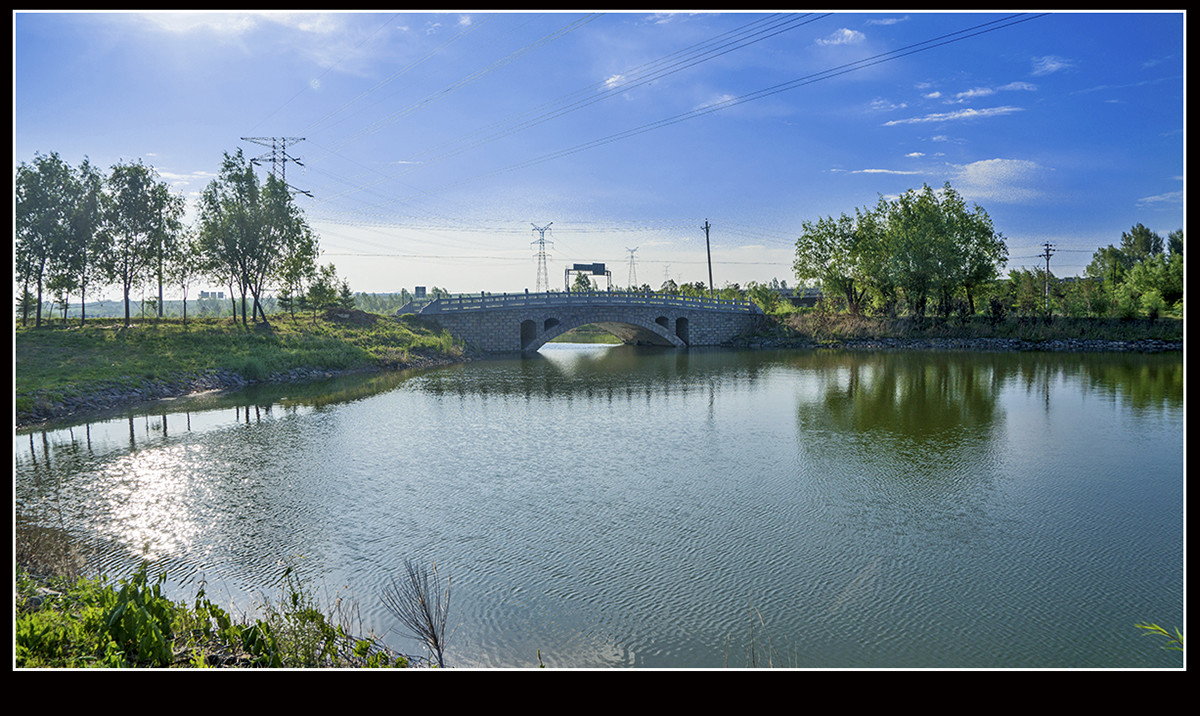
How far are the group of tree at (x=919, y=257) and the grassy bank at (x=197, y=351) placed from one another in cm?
3153

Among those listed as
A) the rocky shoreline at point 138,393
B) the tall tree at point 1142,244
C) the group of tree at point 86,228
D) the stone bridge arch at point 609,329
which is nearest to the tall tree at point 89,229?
the group of tree at point 86,228

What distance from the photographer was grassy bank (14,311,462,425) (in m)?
23.6

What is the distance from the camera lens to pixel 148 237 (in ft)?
128

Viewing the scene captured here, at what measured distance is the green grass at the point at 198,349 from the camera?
2416 cm

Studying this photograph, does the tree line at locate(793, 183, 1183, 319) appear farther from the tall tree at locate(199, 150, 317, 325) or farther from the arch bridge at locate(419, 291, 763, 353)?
the tall tree at locate(199, 150, 317, 325)

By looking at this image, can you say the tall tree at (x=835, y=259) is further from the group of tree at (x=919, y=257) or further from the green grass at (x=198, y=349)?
the green grass at (x=198, y=349)

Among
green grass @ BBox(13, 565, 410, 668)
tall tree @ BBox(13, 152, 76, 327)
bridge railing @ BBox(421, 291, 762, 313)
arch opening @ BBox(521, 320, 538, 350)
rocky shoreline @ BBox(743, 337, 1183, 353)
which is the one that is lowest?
green grass @ BBox(13, 565, 410, 668)

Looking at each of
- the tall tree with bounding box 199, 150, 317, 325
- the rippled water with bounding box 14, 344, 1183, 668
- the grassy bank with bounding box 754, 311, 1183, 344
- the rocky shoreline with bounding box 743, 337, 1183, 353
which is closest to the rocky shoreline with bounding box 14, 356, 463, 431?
the rippled water with bounding box 14, 344, 1183, 668

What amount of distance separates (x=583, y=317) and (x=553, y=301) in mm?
2470

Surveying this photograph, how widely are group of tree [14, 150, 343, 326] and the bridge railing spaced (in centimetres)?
766
